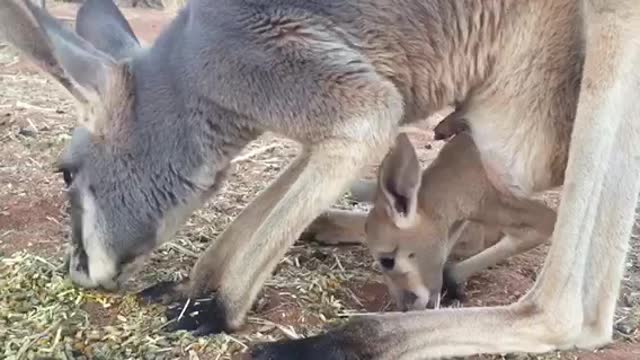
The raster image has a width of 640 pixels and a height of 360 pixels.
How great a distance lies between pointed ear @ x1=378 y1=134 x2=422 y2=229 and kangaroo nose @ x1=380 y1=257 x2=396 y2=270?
0.40ft

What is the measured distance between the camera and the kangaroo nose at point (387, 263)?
3594mm

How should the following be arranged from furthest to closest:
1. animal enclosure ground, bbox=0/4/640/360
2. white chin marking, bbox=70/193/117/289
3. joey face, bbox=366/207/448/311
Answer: joey face, bbox=366/207/448/311, white chin marking, bbox=70/193/117/289, animal enclosure ground, bbox=0/4/640/360

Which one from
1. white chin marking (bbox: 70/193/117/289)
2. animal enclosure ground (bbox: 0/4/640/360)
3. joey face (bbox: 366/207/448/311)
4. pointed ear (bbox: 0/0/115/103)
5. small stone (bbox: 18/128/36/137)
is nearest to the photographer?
pointed ear (bbox: 0/0/115/103)

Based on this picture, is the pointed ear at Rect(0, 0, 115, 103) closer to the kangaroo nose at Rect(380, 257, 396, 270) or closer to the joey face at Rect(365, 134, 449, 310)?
the joey face at Rect(365, 134, 449, 310)

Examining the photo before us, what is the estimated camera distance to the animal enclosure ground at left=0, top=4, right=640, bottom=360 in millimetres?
3098

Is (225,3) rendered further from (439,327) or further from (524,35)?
(439,327)

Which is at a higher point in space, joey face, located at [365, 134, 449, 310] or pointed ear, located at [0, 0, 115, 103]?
pointed ear, located at [0, 0, 115, 103]

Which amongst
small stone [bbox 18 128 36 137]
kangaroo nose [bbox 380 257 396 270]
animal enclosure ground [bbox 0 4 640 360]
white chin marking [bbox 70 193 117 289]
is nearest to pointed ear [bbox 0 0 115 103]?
white chin marking [bbox 70 193 117 289]

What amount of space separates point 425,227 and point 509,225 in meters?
0.31

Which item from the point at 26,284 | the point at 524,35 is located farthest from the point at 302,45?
the point at 26,284

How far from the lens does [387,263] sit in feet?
11.8

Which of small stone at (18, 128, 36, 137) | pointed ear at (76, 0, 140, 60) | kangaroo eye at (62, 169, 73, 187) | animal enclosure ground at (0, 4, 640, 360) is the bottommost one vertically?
small stone at (18, 128, 36, 137)

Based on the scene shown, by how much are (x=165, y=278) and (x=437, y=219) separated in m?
0.95

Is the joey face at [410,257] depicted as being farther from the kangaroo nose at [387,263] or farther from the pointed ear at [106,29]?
the pointed ear at [106,29]
